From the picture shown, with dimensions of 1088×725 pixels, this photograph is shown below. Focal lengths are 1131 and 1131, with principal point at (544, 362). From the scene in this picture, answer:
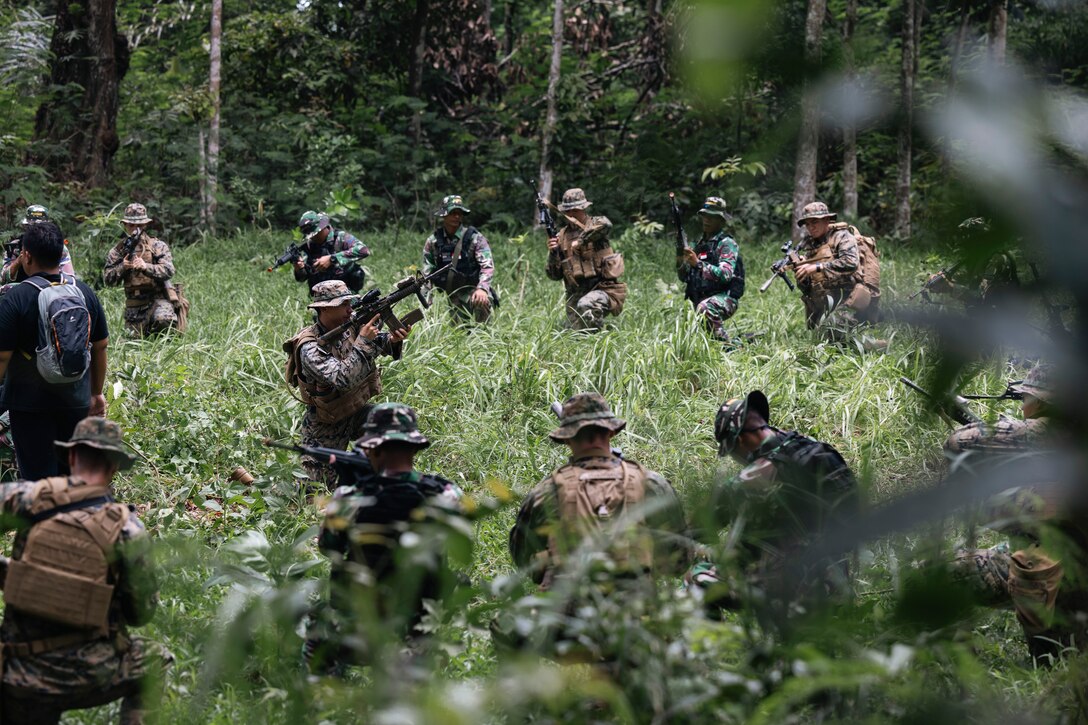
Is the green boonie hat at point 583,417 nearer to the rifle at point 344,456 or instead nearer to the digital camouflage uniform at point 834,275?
the rifle at point 344,456

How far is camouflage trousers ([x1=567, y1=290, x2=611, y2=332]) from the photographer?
9.94 m

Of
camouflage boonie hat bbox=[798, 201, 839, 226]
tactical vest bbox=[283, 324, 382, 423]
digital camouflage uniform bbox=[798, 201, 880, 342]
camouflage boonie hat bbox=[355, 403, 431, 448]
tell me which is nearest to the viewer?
camouflage boonie hat bbox=[355, 403, 431, 448]

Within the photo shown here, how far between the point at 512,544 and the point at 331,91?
1622 centimetres

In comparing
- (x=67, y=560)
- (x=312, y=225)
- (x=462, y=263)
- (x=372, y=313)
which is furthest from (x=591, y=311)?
(x=67, y=560)

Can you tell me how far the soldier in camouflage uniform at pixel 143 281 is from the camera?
9.89 meters

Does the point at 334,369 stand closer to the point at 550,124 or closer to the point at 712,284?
the point at 712,284

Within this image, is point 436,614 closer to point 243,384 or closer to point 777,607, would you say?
point 777,607

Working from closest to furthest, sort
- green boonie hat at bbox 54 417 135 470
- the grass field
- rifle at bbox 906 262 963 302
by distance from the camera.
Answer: rifle at bbox 906 262 963 302 < green boonie hat at bbox 54 417 135 470 < the grass field

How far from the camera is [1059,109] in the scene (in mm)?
825

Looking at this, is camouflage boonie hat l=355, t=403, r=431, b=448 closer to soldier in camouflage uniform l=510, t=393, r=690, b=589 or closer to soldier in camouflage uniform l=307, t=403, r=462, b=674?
soldier in camouflage uniform l=307, t=403, r=462, b=674

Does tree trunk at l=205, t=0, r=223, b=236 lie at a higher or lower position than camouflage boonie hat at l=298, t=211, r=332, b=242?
higher

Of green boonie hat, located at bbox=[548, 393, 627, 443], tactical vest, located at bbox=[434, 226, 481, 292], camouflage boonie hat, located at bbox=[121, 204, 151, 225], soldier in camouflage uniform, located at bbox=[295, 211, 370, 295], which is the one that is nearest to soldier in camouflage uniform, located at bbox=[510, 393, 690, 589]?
green boonie hat, located at bbox=[548, 393, 627, 443]

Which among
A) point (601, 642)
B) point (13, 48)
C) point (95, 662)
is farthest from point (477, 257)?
point (13, 48)

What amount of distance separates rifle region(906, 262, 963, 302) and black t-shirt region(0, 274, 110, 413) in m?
5.11
